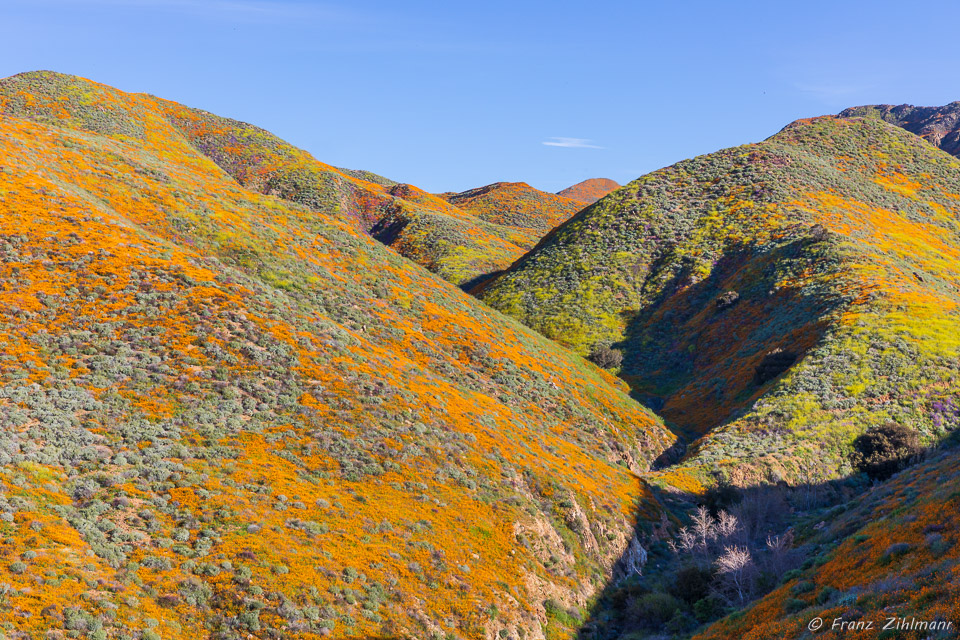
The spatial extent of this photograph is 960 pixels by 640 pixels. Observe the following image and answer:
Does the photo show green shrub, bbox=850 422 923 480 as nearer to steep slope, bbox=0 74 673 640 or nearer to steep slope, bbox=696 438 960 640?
steep slope, bbox=696 438 960 640

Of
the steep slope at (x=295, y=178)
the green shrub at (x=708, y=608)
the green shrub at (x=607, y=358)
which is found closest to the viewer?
the green shrub at (x=708, y=608)

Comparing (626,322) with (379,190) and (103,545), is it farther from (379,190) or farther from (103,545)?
(379,190)

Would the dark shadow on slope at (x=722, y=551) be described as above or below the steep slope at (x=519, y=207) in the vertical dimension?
below

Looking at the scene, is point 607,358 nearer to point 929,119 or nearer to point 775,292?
point 775,292

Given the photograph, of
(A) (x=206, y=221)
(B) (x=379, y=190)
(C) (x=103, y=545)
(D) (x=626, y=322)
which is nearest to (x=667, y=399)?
(D) (x=626, y=322)

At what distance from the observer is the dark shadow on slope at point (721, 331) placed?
45.6 metres

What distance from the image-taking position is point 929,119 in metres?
169

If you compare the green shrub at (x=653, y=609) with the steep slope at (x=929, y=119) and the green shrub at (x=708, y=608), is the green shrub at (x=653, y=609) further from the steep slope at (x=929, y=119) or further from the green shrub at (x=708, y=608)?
the steep slope at (x=929, y=119)

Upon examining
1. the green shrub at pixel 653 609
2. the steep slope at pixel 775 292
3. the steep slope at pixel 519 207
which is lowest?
the green shrub at pixel 653 609

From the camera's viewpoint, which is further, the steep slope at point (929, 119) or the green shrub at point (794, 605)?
the steep slope at point (929, 119)

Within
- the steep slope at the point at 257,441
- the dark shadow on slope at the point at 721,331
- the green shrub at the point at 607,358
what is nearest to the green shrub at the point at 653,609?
the steep slope at the point at 257,441

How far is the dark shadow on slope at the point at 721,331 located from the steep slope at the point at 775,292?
17cm

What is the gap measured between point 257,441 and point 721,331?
148 ft

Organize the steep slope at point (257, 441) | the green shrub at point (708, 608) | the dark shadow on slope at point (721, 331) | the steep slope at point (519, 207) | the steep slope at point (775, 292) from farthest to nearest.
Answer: the steep slope at point (519, 207) < the dark shadow on slope at point (721, 331) < the steep slope at point (775, 292) < the green shrub at point (708, 608) < the steep slope at point (257, 441)
